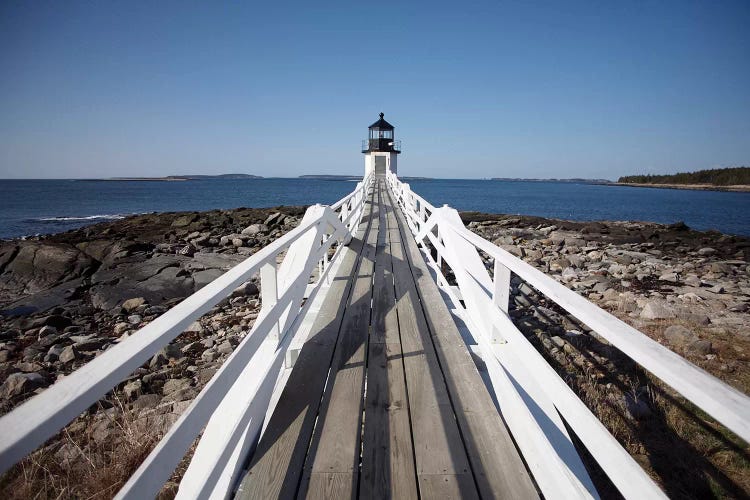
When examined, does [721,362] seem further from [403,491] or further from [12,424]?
[12,424]

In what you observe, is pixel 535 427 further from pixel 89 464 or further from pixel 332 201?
pixel 332 201

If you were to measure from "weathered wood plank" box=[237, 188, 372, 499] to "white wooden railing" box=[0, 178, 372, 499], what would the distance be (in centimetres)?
8

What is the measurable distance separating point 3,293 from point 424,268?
1271 cm

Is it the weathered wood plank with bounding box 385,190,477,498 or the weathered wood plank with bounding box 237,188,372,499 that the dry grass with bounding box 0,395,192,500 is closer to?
the weathered wood plank with bounding box 237,188,372,499

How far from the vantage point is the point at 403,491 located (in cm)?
184

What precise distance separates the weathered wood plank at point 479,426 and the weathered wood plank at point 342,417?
62 centimetres

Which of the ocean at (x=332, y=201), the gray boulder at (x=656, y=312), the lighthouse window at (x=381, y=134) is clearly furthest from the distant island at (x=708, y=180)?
the gray boulder at (x=656, y=312)

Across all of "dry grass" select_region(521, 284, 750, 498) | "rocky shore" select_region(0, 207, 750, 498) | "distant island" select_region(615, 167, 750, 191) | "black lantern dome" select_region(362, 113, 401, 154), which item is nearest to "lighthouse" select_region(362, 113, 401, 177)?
"black lantern dome" select_region(362, 113, 401, 154)

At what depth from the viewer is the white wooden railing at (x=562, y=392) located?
95 cm

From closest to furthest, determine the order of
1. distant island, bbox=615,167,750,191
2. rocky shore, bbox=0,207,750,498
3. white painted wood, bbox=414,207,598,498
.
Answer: white painted wood, bbox=414,207,598,498
rocky shore, bbox=0,207,750,498
distant island, bbox=615,167,750,191

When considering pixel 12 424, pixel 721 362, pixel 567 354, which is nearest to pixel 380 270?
pixel 567 354

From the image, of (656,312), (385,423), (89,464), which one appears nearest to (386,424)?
(385,423)

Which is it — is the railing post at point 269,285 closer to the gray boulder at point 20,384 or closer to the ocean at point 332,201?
the gray boulder at point 20,384

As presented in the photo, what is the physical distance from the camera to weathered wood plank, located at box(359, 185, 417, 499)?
6.15ft
